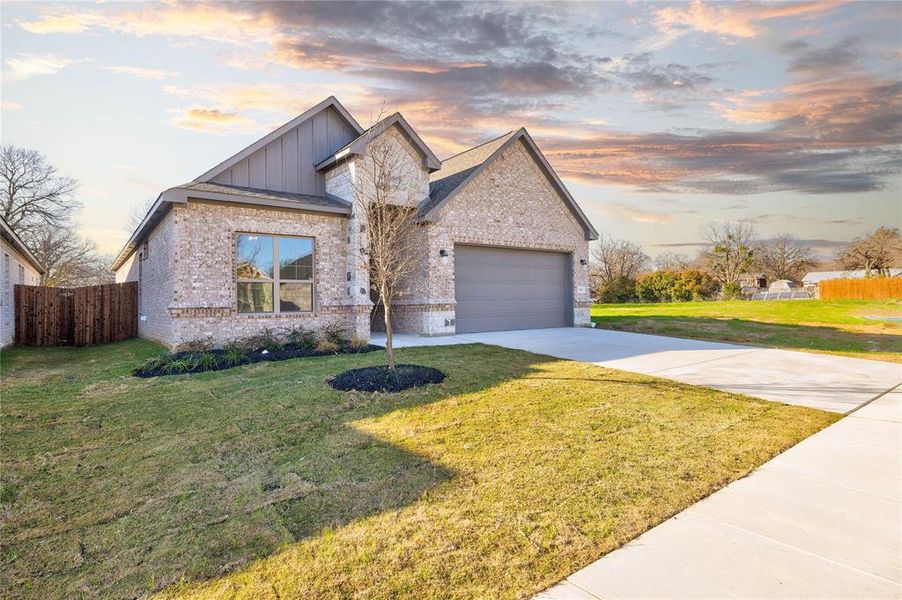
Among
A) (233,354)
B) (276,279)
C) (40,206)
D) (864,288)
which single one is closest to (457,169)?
(276,279)

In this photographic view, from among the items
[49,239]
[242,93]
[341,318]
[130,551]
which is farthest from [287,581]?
[49,239]

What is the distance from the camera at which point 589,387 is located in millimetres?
6637

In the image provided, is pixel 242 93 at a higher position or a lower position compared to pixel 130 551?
higher

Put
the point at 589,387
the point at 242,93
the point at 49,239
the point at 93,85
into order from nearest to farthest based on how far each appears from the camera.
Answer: the point at 589,387
the point at 93,85
the point at 242,93
the point at 49,239

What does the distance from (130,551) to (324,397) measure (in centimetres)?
340

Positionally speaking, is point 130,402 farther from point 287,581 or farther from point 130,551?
point 287,581

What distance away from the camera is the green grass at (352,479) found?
249 centimetres

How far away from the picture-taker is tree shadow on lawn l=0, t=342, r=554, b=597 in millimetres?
2682

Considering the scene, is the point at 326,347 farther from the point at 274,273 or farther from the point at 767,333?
the point at 767,333

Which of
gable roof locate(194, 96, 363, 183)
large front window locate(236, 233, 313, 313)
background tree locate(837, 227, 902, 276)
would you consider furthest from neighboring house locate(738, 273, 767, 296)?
large front window locate(236, 233, 313, 313)

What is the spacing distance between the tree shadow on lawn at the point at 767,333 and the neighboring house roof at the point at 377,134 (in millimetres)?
9086

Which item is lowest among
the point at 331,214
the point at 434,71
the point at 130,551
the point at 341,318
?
the point at 130,551

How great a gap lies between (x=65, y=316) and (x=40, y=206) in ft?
70.4

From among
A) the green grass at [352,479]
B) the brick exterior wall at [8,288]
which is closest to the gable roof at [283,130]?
the green grass at [352,479]
